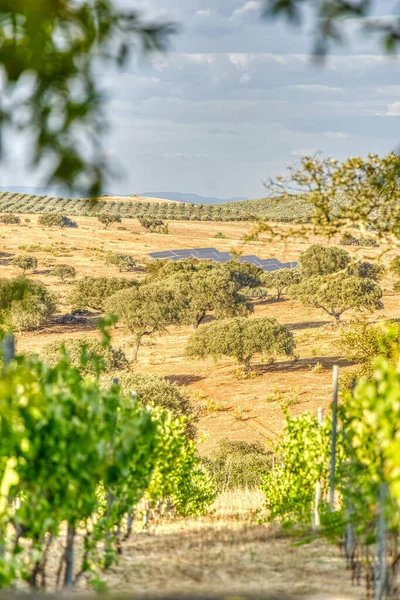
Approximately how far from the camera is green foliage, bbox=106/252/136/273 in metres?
65.2

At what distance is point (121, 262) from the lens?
6538 centimetres

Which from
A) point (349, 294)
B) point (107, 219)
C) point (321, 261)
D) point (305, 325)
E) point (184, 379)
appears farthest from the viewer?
point (107, 219)

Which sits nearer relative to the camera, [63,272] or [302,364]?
[302,364]

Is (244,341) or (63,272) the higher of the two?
(63,272)

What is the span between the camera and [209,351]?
1399 inches

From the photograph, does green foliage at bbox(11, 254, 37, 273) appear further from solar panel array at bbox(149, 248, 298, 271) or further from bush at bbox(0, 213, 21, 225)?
bush at bbox(0, 213, 21, 225)

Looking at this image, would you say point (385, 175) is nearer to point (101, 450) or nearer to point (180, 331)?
point (101, 450)

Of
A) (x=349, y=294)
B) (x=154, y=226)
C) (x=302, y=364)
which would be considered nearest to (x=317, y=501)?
(x=302, y=364)

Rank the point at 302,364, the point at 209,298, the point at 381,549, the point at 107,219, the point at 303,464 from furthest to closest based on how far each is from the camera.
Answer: the point at 107,219, the point at 209,298, the point at 302,364, the point at 303,464, the point at 381,549

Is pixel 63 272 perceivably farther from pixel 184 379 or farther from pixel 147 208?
pixel 147 208

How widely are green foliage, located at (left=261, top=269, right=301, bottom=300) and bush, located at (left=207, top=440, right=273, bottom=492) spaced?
120 ft

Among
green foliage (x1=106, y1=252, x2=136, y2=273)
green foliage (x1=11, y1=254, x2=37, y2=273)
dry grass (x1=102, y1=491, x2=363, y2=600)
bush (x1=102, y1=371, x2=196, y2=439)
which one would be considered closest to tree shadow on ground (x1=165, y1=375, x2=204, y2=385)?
bush (x1=102, y1=371, x2=196, y2=439)

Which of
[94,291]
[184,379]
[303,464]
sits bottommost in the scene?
[184,379]

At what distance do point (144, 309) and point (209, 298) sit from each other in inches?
247
